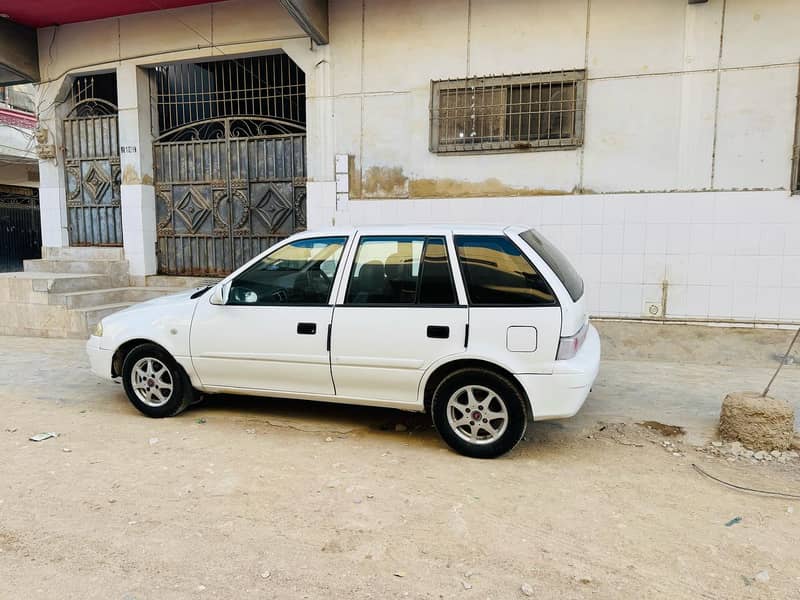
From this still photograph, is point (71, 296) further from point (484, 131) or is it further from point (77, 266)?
point (484, 131)

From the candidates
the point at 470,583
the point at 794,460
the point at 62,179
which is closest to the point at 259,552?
the point at 470,583

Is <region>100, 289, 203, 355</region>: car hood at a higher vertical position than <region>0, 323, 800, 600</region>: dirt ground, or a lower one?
higher

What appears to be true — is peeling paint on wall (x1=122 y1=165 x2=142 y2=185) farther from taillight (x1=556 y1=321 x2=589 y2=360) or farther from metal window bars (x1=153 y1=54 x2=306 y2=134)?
taillight (x1=556 y1=321 x2=589 y2=360)

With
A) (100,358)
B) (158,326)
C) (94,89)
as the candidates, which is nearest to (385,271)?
(158,326)

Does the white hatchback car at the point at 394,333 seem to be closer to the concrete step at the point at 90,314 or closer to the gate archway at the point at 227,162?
the concrete step at the point at 90,314

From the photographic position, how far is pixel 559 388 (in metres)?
3.87

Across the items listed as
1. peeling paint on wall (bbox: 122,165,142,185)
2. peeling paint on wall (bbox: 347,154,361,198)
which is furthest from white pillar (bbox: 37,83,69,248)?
peeling paint on wall (bbox: 347,154,361,198)

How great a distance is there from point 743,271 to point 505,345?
4539mm

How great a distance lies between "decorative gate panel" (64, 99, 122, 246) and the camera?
10.0 meters

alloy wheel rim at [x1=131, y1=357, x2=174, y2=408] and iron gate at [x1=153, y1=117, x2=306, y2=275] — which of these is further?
iron gate at [x1=153, y1=117, x2=306, y2=275]

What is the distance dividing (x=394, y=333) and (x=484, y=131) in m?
4.47

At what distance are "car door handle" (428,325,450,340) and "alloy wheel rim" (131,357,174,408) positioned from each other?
2.43 metres

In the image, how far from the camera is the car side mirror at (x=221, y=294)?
4676 millimetres

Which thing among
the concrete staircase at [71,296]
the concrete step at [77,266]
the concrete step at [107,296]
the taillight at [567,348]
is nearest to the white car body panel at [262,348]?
the taillight at [567,348]
